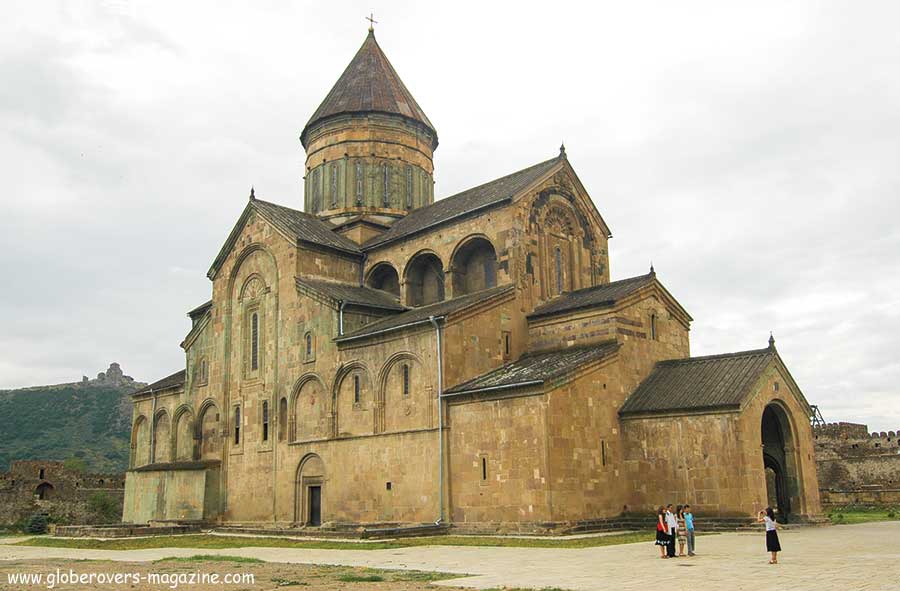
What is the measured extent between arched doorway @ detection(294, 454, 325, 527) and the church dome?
1187cm

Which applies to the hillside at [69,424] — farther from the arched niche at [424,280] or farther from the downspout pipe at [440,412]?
the downspout pipe at [440,412]

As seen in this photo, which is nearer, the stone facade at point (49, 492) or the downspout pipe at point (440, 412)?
the downspout pipe at point (440, 412)

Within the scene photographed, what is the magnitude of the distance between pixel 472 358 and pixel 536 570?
Answer: 1223cm

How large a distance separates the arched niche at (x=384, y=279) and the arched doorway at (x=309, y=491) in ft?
25.6

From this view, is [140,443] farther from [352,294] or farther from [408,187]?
[408,187]

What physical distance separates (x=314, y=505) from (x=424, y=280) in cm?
964

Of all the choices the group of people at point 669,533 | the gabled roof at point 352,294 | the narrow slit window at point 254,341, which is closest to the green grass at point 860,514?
the group of people at point 669,533

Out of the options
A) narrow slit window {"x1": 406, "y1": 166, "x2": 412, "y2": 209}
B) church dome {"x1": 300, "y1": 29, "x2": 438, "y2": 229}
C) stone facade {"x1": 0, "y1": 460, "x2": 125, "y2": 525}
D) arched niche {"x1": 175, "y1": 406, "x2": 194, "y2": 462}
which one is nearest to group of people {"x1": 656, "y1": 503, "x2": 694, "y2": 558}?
church dome {"x1": 300, "y1": 29, "x2": 438, "y2": 229}

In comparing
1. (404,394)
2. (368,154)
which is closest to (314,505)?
(404,394)

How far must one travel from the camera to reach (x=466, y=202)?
32.0 m

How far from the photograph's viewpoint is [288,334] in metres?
31.1

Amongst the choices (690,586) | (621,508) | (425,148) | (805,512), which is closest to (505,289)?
(621,508)

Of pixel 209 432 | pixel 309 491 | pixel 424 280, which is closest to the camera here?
pixel 309 491

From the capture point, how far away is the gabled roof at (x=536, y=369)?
23703mm
